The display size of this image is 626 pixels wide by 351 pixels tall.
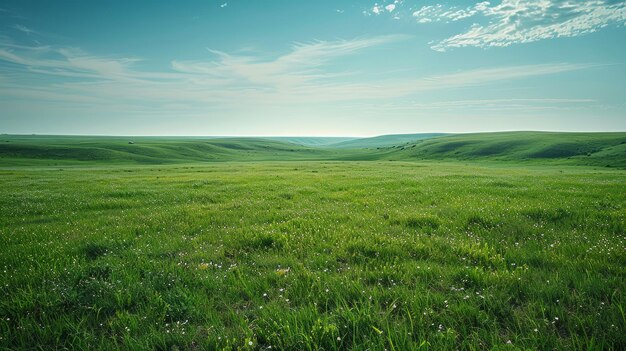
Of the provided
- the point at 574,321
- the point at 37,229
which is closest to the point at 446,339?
the point at 574,321

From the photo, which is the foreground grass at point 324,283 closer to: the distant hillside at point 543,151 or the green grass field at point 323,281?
the green grass field at point 323,281

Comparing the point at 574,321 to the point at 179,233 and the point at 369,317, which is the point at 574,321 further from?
the point at 179,233

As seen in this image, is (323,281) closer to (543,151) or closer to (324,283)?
(324,283)

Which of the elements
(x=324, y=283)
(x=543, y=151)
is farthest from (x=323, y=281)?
(x=543, y=151)

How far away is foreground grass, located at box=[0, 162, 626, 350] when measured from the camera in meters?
3.91

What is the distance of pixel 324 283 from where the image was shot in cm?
534

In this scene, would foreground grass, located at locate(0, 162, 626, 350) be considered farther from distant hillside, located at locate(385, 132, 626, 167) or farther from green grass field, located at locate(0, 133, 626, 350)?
distant hillside, located at locate(385, 132, 626, 167)

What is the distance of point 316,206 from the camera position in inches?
528

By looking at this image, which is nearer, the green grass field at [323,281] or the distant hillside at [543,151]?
the green grass field at [323,281]

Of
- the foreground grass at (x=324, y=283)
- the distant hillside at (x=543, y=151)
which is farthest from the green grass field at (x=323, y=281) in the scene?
the distant hillside at (x=543, y=151)

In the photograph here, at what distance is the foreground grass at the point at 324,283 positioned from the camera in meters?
3.91

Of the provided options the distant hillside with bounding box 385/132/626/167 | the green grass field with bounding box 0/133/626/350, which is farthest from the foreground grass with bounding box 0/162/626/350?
the distant hillside with bounding box 385/132/626/167

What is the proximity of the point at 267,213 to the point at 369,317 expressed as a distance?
8.28 meters

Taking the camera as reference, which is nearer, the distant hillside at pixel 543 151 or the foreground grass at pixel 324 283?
the foreground grass at pixel 324 283
